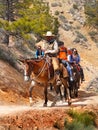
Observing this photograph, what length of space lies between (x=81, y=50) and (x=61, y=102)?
5082cm

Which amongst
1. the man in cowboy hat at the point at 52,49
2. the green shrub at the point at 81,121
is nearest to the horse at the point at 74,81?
the man in cowboy hat at the point at 52,49

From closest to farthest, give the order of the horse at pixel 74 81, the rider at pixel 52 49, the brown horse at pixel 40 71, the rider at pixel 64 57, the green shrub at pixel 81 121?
the green shrub at pixel 81 121 < the brown horse at pixel 40 71 < the rider at pixel 52 49 < the rider at pixel 64 57 < the horse at pixel 74 81

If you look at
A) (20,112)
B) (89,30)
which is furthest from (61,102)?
(89,30)

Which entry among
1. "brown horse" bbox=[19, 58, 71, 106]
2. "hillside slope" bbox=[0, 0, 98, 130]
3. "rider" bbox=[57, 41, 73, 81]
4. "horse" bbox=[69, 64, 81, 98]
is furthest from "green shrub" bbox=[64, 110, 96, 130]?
"horse" bbox=[69, 64, 81, 98]

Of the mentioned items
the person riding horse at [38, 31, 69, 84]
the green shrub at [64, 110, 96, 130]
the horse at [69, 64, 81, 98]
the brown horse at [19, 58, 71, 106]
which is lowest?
the horse at [69, 64, 81, 98]

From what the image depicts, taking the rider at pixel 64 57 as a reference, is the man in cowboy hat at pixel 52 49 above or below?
above

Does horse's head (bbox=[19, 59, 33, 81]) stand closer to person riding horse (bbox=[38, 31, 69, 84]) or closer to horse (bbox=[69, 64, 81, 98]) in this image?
person riding horse (bbox=[38, 31, 69, 84])

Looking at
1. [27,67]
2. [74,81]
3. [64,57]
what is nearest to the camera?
[27,67]

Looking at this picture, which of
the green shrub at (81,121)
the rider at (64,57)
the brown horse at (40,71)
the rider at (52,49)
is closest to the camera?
the green shrub at (81,121)

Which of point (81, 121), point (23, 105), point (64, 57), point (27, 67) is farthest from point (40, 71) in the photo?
point (64, 57)

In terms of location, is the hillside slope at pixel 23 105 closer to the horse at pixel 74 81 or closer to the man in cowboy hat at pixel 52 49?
the horse at pixel 74 81

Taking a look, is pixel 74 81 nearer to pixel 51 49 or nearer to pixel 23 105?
pixel 23 105

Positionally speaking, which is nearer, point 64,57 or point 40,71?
point 40,71

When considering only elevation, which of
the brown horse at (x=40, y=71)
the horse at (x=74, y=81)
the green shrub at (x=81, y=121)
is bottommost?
the horse at (x=74, y=81)
